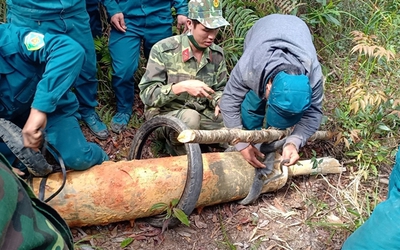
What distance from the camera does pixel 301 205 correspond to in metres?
3.29

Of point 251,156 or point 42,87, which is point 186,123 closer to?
point 251,156

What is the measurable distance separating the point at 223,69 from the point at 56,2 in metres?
1.56

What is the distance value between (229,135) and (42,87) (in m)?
1.19

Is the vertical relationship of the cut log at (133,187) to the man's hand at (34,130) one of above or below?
below

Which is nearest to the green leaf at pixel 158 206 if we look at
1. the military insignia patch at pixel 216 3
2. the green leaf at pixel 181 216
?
the green leaf at pixel 181 216

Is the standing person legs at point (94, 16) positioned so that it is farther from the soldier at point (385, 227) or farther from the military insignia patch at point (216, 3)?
the soldier at point (385, 227)

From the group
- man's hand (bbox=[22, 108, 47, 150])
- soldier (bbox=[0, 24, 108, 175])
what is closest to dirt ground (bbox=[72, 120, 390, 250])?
soldier (bbox=[0, 24, 108, 175])

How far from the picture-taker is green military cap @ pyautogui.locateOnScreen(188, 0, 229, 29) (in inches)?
130

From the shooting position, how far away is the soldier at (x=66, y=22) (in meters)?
3.10

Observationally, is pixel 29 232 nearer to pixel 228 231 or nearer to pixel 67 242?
pixel 67 242

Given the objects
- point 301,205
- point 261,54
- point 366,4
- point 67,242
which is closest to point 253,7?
point 366,4

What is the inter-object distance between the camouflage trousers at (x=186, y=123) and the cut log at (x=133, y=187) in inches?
18.7

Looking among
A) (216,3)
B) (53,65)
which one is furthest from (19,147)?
(216,3)

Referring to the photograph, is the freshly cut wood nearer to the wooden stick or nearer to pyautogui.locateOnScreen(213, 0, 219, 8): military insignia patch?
the wooden stick
